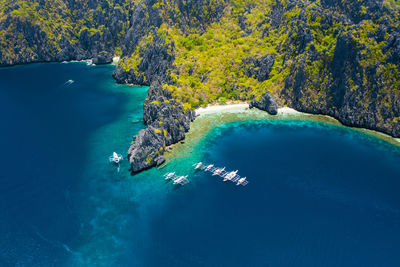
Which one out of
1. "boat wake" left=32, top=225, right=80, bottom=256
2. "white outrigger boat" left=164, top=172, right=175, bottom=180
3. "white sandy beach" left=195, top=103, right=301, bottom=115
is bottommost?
"boat wake" left=32, top=225, right=80, bottom=256

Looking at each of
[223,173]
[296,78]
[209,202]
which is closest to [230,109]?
[296,78]

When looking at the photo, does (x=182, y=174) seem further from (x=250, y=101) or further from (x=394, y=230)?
(x=250, y=101)

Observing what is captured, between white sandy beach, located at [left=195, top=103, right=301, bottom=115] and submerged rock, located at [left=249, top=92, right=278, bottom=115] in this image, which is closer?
submerged rock, located at [left=249, top=92, right=278, bottom=115]

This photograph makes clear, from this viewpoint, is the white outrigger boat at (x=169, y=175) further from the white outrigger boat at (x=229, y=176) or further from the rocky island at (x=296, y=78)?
the white outrigger boat at (x=229, y=176)

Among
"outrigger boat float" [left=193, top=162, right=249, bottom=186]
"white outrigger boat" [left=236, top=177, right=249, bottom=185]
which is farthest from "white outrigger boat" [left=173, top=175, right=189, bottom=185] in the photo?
"white outrigger boat" [left=236, top=177, right=249, bottom=185]

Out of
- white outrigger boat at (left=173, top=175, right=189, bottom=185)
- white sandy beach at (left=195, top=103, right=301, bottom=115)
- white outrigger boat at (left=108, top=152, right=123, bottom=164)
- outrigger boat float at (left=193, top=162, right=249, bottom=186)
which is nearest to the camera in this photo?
outrigger boat float at (left=193, top=162, right=249, bottom=186)

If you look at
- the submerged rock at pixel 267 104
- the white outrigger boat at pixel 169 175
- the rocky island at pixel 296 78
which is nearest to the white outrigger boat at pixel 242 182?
the white outrigger boat at pixel 169 175

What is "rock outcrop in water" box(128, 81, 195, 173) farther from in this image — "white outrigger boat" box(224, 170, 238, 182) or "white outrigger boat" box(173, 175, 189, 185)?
"white outrigger boat" box(224, 170, 238, 182)
